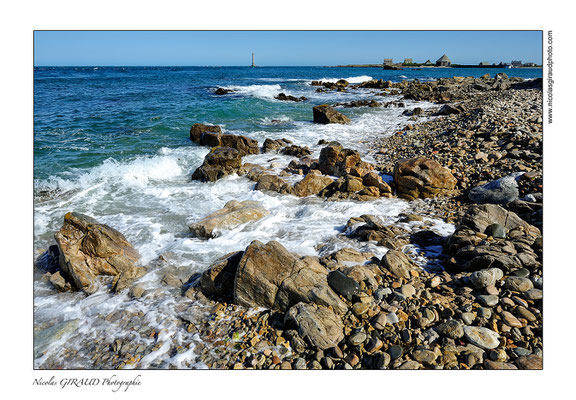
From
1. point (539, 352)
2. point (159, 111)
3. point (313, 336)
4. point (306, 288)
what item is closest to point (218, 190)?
point (306, 288)

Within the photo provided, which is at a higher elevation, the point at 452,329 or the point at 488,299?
the point at 488,299

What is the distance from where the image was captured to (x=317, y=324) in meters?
3.49

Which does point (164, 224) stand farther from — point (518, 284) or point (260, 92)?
point (260, 92)

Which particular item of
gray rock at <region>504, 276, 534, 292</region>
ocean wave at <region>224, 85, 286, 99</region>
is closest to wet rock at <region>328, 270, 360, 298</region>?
gray rock at <region>504, 276, 534, 292</region>

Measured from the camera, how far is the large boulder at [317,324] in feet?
11.2

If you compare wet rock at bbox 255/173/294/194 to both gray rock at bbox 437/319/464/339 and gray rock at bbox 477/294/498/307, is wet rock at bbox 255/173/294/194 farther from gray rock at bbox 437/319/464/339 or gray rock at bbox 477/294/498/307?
gray rock at bbox 437/319/464/339

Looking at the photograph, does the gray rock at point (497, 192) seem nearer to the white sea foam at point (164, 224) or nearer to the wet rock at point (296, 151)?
the white sea foam at point (164, 224)

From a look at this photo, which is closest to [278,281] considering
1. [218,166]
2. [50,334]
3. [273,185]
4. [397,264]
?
[397,264]

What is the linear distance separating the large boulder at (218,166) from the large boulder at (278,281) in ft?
19.0

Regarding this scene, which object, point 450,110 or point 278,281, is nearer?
point 278,281

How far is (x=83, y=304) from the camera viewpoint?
4.52 metres

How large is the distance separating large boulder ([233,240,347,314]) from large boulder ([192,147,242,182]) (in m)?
5.79

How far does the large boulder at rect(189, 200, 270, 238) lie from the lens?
6258mm

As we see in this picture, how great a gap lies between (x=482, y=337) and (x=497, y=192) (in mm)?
4286
